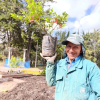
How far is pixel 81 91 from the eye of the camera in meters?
1.26

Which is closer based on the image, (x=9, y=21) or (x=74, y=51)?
(x=74, y=51)

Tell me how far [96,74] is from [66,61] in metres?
0.42

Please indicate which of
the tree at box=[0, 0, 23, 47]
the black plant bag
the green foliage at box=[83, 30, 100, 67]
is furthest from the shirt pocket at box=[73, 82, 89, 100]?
the green foliage at box=[83, 30, 100, 67]

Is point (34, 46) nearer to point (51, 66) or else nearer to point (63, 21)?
point (63, 21)

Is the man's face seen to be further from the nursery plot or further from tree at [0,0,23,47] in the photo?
tree at [0,0,23,47]

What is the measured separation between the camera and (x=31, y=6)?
750cm

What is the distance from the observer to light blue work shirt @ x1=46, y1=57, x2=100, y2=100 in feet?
4.15

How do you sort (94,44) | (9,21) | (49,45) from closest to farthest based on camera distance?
1. (49,45)
2. (9,21)
3. (94,44)

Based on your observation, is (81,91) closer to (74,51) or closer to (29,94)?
(74,51)

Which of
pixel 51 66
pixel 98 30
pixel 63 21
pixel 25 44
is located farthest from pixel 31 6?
pixel 98 30

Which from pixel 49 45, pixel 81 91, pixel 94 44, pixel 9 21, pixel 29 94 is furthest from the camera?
pixel 94 44

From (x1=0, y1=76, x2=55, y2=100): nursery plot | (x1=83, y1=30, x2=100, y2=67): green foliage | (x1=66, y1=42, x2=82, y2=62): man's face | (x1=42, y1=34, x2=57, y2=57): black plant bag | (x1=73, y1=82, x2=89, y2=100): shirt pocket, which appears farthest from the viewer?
(x1=83, y1=30, x2=100, y2=67): green foliage

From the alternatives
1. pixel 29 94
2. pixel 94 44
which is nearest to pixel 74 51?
pixel 29 94

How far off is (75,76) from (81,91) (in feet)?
0.61
